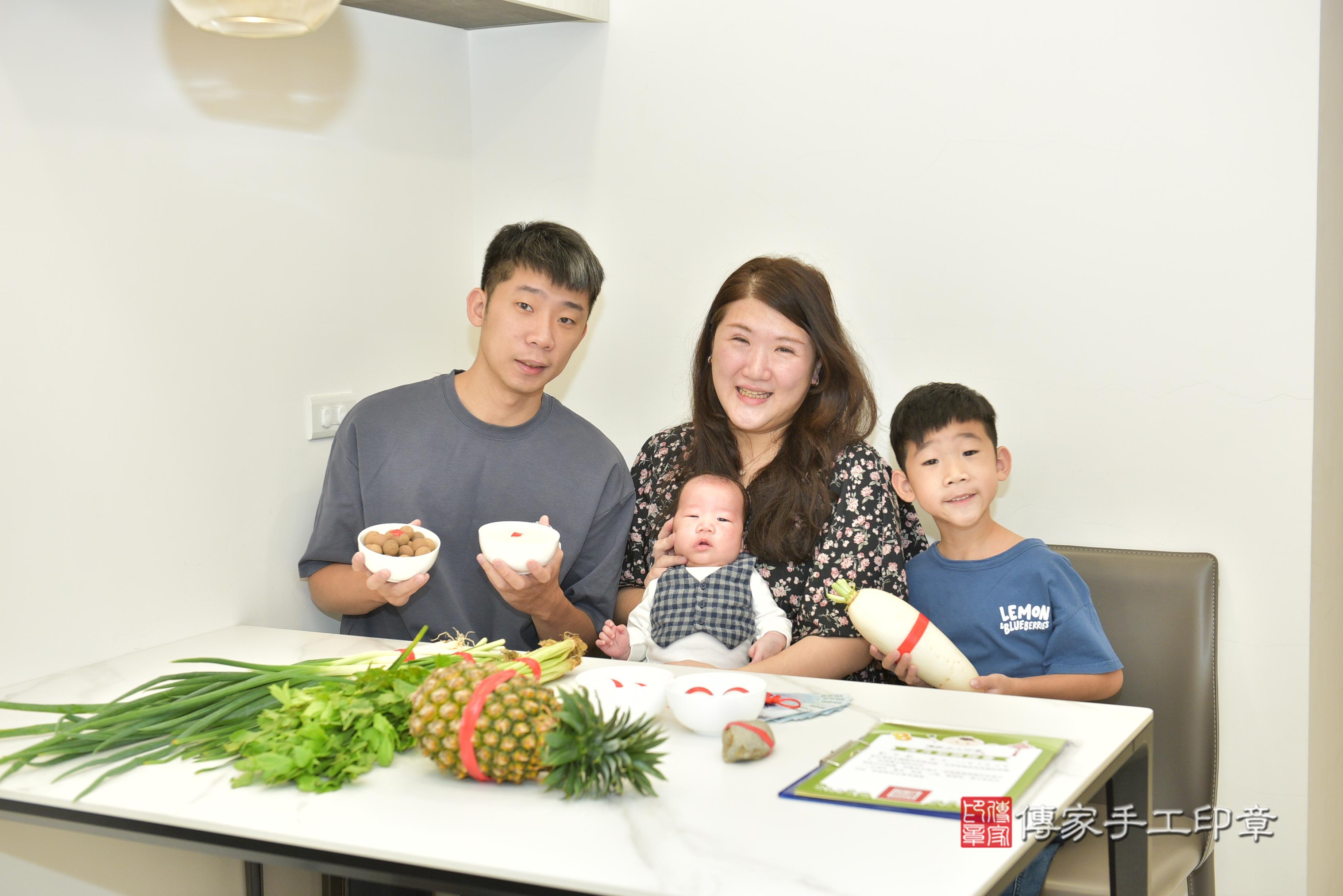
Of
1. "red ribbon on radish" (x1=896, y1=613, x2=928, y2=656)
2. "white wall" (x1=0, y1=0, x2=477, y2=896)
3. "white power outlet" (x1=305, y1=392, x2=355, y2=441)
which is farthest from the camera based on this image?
"white power outlet" (x1=305, y1=392, x2=355, y2=441)

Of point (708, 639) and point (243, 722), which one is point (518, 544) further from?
point (243, 722)

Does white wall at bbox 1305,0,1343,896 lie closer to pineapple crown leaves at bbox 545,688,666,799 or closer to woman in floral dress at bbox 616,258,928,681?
woman in floral dress at bbox 616,258,928,681

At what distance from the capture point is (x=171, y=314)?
74.6 inches

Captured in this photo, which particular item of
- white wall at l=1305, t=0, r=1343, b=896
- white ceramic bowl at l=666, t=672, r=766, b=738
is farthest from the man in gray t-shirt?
white wall at l=1305, t=0, r=1343, b=896

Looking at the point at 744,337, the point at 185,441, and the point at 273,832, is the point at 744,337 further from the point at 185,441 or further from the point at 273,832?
the point at 273,832

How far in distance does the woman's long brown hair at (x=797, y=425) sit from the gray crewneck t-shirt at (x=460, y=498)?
0.22 meters

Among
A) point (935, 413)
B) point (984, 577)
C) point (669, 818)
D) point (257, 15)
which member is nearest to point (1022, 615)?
point (984, 577)

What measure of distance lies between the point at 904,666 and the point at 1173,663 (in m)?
0.53

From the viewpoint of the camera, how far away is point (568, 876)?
40.0 inches

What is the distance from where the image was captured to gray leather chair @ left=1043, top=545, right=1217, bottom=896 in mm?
1946

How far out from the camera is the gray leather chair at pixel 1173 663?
6.39 ft

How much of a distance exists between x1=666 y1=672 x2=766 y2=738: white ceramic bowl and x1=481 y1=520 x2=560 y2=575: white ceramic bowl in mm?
454

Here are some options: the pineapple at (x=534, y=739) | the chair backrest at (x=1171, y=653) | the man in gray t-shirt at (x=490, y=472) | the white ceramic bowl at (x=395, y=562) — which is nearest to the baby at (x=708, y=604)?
the man in gray t-shirt at (x=490, y=472)

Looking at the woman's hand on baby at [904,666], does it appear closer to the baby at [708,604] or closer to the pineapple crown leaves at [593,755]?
the baby at [708,604]
